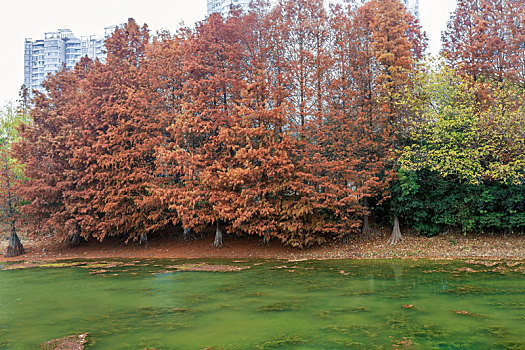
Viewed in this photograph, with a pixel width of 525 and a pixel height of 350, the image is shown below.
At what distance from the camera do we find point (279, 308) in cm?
1045

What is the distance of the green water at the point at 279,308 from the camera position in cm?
782

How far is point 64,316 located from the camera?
10.5 meters

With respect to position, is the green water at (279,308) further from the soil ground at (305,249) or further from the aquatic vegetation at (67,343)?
the soil ground at (305,249)

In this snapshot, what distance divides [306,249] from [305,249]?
0.06 meters

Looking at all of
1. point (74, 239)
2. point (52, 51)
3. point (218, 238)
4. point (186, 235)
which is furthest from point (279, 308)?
point (52, 51)

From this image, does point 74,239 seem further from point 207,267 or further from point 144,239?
point 207,267

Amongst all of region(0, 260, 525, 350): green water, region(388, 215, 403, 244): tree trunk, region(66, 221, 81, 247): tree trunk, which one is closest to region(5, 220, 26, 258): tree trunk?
region(66, 221, 81, 247): tree trunk

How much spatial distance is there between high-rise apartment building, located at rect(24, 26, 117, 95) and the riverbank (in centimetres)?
10809

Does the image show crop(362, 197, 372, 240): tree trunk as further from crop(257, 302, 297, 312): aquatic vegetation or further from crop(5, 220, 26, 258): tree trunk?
crop(5, 220, 26, 258): tree trunk

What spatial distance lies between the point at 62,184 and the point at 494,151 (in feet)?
79.3

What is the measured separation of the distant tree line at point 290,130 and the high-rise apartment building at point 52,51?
106960 millimetres

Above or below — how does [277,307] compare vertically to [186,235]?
below

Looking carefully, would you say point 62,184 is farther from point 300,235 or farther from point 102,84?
point 300,235

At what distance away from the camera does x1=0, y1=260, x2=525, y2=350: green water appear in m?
7.82
